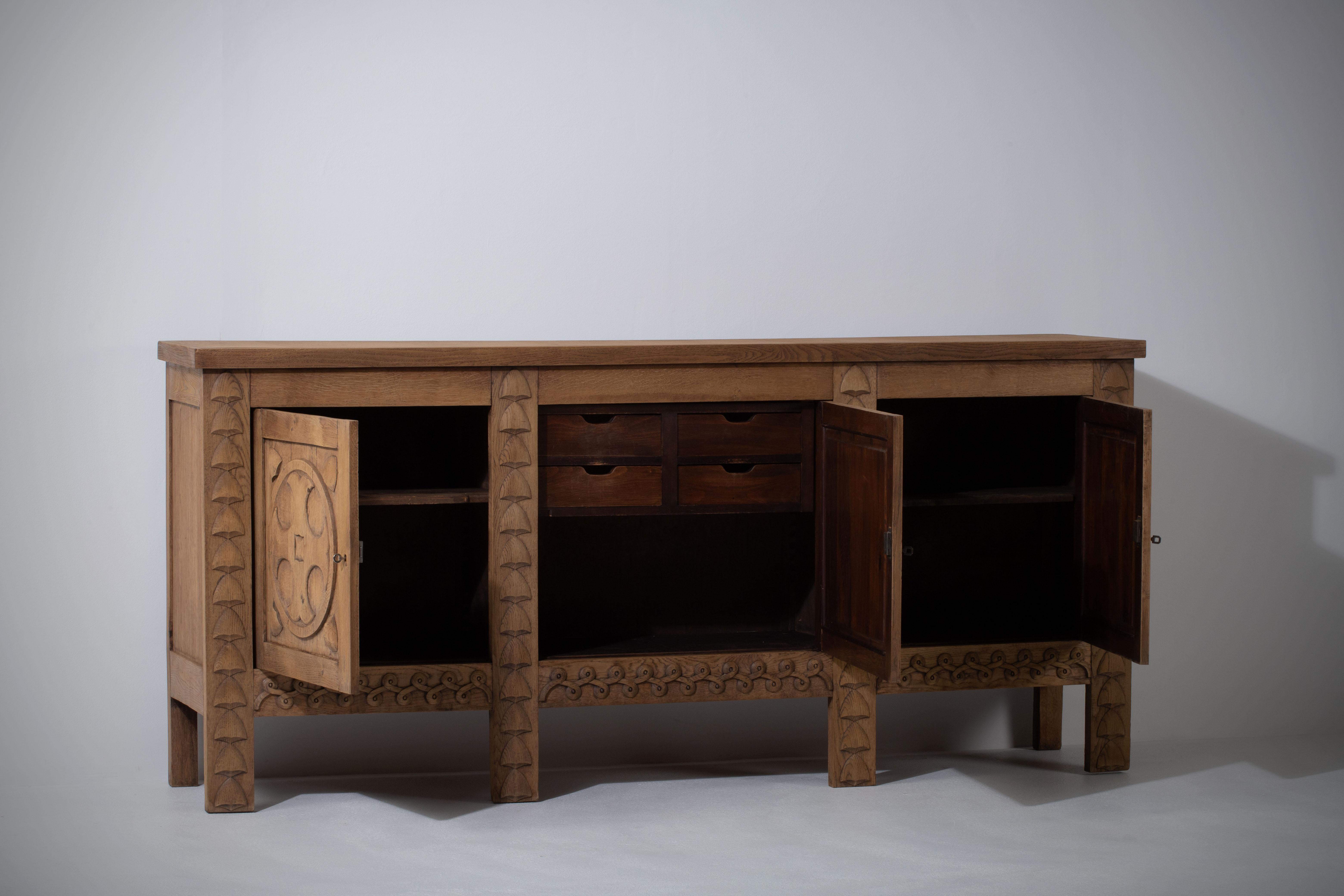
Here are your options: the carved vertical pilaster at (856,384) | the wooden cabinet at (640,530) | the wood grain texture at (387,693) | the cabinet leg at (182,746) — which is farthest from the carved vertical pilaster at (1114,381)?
the cabinet leg at (182,746)

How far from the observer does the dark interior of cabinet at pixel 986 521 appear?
4.43m

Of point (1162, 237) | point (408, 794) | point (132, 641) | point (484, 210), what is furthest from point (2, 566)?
point (1162, 237)

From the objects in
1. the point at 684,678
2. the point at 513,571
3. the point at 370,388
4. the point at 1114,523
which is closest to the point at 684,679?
the point at 684,678

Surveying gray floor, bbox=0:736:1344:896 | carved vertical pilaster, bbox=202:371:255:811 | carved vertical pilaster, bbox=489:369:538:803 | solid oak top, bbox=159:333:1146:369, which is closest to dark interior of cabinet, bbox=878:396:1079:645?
solid oak top, bbox=159:333:1146:369

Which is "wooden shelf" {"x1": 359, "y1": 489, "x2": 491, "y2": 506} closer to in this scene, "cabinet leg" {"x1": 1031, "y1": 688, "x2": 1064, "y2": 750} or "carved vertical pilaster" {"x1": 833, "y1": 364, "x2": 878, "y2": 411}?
"carved vertical pilaster" {"x1": 833, "y1": 364, "x2": 878, "y2": 411}

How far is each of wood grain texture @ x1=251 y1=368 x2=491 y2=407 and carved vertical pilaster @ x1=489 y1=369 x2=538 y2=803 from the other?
0.07m

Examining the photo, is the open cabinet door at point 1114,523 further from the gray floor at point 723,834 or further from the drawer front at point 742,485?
the drawer front at point 742,485

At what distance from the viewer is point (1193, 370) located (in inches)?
186

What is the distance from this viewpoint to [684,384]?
12.6ft

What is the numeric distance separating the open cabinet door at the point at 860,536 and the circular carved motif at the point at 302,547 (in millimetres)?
1324

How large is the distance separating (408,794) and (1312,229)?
3.39 meters

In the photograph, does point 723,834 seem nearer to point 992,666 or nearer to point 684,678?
point 684,678

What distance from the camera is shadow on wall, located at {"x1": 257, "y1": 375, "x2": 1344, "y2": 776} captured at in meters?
4.50

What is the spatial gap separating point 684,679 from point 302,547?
1085 millimetres
